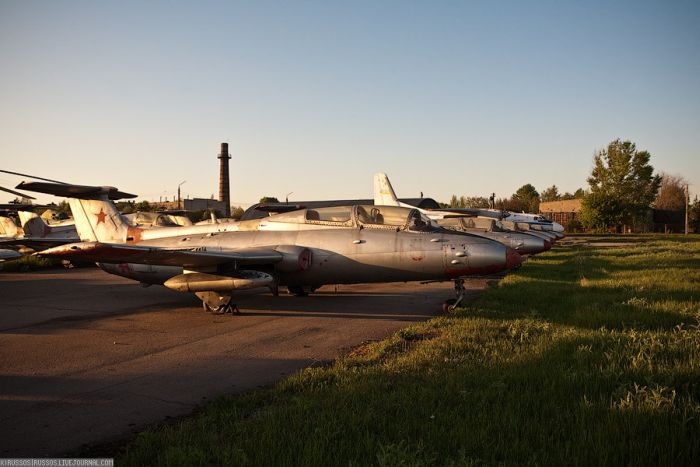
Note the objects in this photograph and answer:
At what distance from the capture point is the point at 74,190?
489 inches

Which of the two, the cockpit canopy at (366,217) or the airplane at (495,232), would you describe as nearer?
the cockpit canopy at (366,217)

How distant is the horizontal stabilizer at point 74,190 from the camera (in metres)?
11.0

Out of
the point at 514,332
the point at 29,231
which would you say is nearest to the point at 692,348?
the point at 514,332

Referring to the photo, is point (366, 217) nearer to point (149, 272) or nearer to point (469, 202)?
point (149, 272)

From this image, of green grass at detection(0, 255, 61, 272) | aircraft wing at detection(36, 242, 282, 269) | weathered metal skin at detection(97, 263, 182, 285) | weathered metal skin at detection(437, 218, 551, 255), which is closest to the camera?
aircraft wing at detection(36, 242, 282, 269)

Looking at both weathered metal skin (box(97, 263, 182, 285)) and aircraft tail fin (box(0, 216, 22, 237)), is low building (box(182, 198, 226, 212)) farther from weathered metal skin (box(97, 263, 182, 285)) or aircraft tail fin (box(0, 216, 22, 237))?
weathered metal skin (box(97, 263, 182, 285))

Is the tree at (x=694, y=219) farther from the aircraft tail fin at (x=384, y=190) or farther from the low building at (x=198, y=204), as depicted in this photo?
the low building at (x=198, y=204)

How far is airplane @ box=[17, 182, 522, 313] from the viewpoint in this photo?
9492 mm

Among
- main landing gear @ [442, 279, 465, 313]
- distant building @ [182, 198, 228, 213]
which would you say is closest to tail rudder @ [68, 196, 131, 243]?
main landing gear @ [442, 279, 465, 313]

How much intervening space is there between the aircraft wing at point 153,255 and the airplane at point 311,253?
0.06ft

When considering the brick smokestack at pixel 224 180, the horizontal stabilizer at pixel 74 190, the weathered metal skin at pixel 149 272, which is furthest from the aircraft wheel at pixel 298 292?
the brick smokestack at pixel 224 180

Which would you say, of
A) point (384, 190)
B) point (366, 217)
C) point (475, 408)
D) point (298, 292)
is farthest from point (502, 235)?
point (384, 190)

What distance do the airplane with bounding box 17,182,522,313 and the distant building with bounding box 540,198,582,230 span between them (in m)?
81.4

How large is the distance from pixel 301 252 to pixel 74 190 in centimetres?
690
